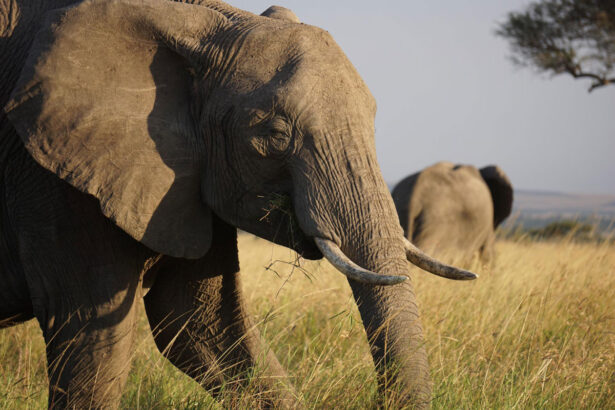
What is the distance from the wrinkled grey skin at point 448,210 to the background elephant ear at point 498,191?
36 centimetres

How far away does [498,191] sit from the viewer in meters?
12.9

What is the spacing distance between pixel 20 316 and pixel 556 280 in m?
4.76

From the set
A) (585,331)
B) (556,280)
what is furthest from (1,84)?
(556,280)

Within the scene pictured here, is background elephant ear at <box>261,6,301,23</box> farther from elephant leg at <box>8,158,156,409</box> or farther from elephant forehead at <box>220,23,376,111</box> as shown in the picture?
elephant leg at <box>8,158,156,409</box>

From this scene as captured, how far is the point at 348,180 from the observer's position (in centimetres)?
320

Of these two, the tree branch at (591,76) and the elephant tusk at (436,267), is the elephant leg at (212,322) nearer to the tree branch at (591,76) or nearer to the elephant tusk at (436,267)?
the elephant tusk at (436,267)

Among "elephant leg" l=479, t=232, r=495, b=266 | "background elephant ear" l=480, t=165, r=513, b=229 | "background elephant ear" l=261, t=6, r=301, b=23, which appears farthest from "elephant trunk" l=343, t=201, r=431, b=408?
"background elephant ear" l=480, t=165, r=513, b=229

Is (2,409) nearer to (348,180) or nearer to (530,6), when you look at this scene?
(348,180)

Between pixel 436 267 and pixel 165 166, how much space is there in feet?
4.19

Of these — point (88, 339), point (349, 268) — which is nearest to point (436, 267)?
point (349, 268)

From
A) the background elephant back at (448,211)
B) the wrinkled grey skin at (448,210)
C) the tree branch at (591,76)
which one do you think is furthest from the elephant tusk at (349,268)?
the tree branch at (591,76)

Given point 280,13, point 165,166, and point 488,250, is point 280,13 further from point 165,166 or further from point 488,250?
point 488,250

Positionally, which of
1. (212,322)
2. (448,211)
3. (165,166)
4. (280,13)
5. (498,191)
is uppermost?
(280,13)

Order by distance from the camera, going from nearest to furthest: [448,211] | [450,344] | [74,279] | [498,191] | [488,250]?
[74,279]
[450,344]
[448,211]
[488,250]
[498,191]
